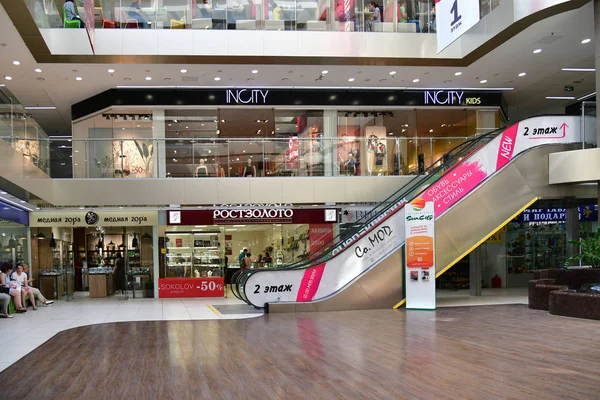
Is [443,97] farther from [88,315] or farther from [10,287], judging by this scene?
[10,287]

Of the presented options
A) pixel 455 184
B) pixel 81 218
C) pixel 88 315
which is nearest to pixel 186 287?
pixel 81 218

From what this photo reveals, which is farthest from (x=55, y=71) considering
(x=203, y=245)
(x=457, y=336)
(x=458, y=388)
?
(x=458, y=388)

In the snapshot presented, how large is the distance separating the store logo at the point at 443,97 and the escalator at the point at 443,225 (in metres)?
5.45

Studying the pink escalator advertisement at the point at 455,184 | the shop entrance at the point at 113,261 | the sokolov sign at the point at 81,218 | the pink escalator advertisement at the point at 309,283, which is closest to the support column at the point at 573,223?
the pink escalator advertisement at the point at 455,184

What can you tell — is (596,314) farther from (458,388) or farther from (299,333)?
(458,388)

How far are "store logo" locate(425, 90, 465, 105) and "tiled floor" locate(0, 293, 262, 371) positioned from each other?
9.53 meters

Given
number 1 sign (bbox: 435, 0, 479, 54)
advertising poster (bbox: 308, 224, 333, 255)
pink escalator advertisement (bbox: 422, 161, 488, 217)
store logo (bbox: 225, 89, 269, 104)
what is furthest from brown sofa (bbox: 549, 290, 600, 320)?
store logo (bbox: 225, 89, 269, 104)

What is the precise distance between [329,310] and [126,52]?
8.82m

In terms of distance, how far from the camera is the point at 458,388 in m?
6.22

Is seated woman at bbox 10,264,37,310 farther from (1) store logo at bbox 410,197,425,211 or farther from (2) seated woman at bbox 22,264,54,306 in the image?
(1) store logo at bbox 410,197,425,211

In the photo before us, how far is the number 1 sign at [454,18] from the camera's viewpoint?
12.5 meters

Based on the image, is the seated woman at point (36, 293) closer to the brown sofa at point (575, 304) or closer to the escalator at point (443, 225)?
the escalator at point (443, 225)

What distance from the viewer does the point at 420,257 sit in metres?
13.9

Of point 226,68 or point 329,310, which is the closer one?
point 329,310
